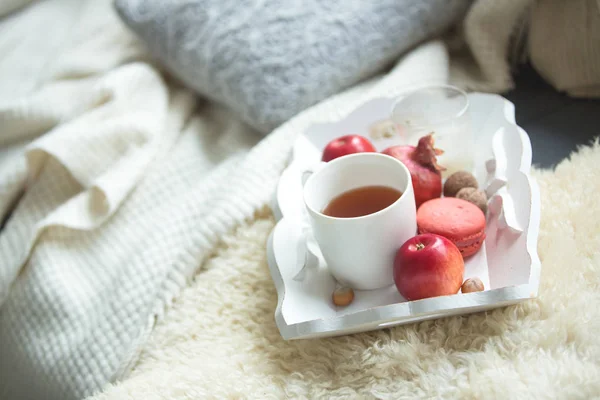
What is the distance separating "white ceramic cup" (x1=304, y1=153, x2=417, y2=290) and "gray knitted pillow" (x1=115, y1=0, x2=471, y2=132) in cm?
31

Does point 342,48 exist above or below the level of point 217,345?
above

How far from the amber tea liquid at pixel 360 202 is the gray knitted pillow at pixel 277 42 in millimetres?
315

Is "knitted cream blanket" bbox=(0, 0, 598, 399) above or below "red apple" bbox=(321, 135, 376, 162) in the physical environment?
below

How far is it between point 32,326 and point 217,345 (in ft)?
1.11

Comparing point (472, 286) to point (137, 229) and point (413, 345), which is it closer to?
point (413, 345)

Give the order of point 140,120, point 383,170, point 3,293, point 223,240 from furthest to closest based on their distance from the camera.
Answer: point 140,120, point 3,293, point 223,240, point 383,170

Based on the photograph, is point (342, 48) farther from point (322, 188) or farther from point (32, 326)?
point (32, 326)

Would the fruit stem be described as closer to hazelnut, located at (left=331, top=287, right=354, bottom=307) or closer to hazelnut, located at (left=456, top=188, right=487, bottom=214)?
hazelnut, located at (left=456, top=188, right=487, bottom=214)

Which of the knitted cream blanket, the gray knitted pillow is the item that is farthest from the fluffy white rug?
the gray knitted pillow

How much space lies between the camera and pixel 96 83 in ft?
3.42

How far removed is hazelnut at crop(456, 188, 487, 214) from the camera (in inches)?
25.9

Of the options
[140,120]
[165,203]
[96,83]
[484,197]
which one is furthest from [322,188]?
[96,83]

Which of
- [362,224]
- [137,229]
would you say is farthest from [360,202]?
[137,229]

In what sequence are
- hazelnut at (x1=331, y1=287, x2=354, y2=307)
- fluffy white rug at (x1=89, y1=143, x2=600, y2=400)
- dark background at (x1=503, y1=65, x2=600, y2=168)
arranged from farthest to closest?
dark background at (x1=503, y1=65, x2=600, y2=168)
hazelnut at (x1=331, y1=287, x2=354, y2=307)
fluffy white rug at (x1=89, y1=143, x2=600, y2=400)
